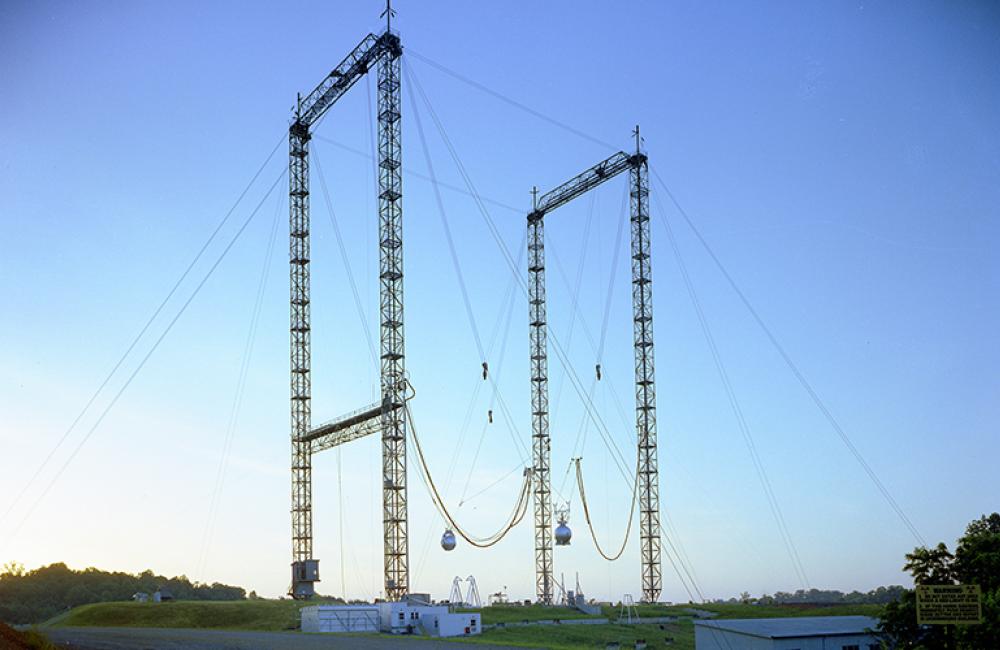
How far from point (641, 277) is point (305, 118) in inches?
1084

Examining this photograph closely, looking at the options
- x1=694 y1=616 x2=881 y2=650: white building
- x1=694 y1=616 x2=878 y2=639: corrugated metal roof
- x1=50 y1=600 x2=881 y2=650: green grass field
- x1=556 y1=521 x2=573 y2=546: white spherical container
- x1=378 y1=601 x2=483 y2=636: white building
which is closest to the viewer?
x1=694 y1=616 x2=881 y2=650: white building

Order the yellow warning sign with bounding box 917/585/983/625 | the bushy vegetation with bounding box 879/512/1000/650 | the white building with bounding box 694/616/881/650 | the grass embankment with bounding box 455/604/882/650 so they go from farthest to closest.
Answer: the grass embankment with bounding box 455/604/882/650
the white building with bounding box 694/616/881/650
the bushy vegetation with bounding box 879/512/1000/650
the yellow warning sign with bounding box 917/585/983/625

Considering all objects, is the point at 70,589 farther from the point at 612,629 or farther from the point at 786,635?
the point at 786,635

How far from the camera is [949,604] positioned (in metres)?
27.7

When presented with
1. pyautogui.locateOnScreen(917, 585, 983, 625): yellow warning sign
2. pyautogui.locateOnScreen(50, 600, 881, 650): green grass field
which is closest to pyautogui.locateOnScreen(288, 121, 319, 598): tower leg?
pyautogui.locateOnScreen(50, 600, 881, 650): green grass field

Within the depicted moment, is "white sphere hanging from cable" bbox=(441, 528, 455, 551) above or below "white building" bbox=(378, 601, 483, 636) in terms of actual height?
above

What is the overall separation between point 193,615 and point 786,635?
3432cm

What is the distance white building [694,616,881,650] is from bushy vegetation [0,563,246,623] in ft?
175

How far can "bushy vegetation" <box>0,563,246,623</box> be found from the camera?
85688mm

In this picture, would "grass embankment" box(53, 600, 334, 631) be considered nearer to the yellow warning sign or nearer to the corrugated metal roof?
the corrugated metal roof

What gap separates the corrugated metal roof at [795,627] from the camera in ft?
152

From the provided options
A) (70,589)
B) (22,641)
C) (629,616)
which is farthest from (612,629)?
(70,589)

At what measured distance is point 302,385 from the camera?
248ft

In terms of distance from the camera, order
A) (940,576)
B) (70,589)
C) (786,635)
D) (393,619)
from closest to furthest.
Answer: (940,576) → (786,635) → (393,619) → (70,589)
